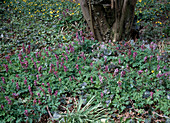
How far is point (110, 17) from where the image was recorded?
3877mm

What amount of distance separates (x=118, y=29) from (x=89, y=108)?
2.07 metres

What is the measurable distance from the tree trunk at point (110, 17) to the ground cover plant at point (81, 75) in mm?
244

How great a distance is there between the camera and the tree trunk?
12.1 feet

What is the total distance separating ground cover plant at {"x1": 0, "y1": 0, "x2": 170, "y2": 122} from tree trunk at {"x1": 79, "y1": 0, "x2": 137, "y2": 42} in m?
0.24

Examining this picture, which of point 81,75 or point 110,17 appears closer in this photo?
point 81,75

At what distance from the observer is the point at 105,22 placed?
3.95m

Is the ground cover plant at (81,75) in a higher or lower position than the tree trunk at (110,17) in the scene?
lower

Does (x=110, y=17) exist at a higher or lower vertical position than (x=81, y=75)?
higher

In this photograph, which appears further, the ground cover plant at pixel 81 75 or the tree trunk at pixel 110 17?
the tree trunk at pixel 110 17

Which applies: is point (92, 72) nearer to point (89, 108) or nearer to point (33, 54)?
point (89, 108)

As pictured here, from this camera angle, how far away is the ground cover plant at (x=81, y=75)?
8.89ft

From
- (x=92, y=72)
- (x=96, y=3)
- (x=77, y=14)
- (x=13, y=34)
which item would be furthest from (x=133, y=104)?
(x=13, y=34)

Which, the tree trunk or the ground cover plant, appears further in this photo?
the tree trunk

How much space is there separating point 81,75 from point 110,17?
61.5 inches
